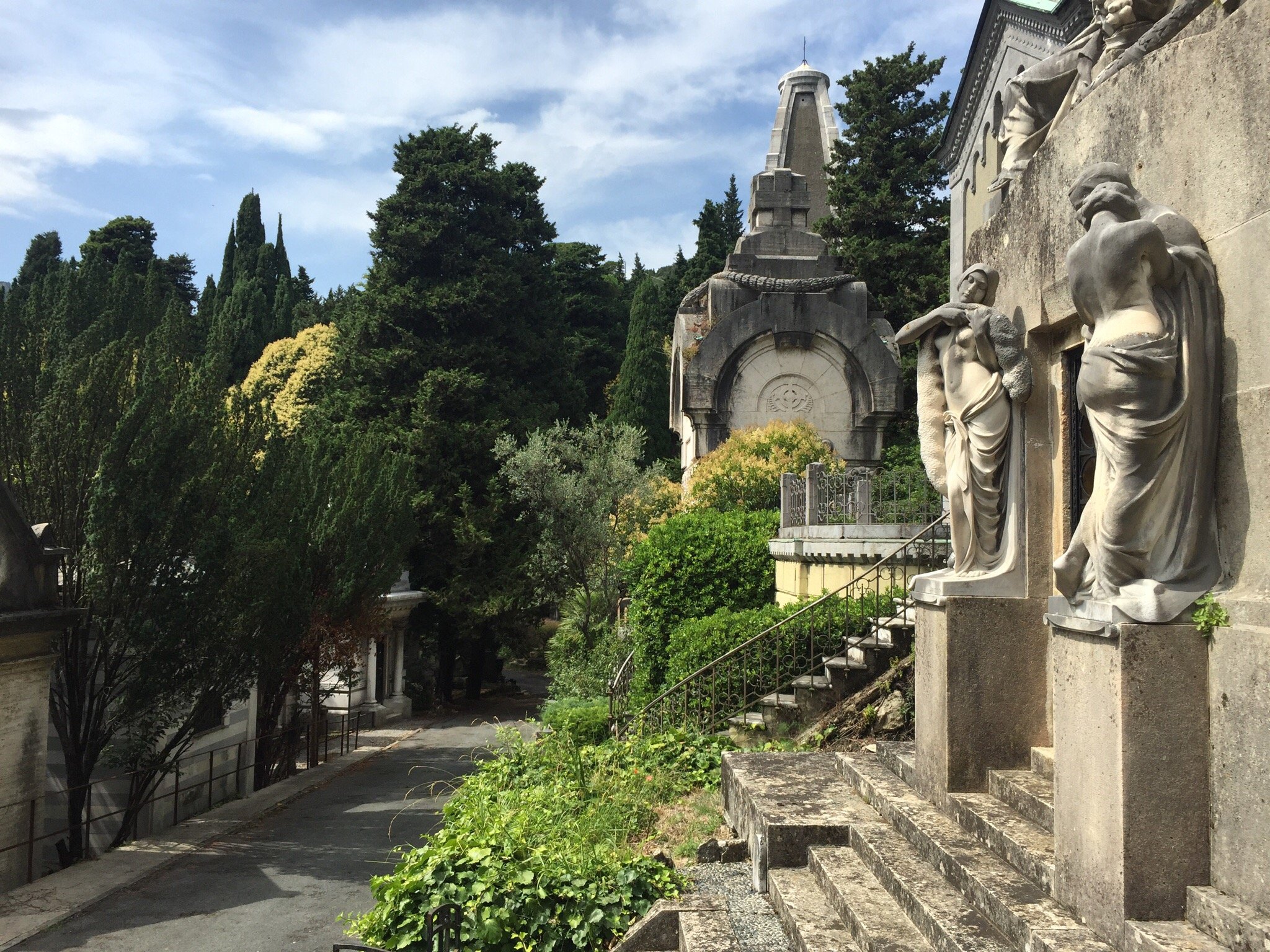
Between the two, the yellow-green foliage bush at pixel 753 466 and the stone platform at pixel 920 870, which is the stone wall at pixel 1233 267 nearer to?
the stone platform at pixel 920 870

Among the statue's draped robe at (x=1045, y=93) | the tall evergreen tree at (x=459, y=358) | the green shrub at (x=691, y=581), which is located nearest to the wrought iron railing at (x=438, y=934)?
the statue's draped robe at (x=1045, y=93)

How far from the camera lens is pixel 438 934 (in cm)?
565


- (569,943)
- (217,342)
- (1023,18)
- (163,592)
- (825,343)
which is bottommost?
(569,943)

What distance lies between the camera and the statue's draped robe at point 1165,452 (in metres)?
4.06

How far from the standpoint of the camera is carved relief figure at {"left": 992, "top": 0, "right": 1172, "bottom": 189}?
5.45 m

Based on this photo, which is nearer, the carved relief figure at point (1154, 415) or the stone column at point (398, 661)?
the carved relief figure at point (1154, 415)

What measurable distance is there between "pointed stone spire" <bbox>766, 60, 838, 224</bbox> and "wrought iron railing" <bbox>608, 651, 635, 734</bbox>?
19.8m

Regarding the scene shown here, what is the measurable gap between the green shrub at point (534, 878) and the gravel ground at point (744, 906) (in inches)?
9.5

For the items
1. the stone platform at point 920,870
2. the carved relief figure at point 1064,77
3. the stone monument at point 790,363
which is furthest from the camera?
the stone monument at point 790,363

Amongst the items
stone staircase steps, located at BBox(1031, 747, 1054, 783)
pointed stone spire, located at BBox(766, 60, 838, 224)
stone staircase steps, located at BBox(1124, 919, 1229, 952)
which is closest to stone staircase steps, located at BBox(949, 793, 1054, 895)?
stone staircase steps, located at BBox(1031, 747, 1054, 783)

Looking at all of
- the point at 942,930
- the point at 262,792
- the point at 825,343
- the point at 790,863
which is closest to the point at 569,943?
the point at 790,863

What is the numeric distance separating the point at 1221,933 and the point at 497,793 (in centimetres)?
660

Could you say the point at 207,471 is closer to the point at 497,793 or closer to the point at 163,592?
the point at 163,592

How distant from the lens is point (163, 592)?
12.6 m
